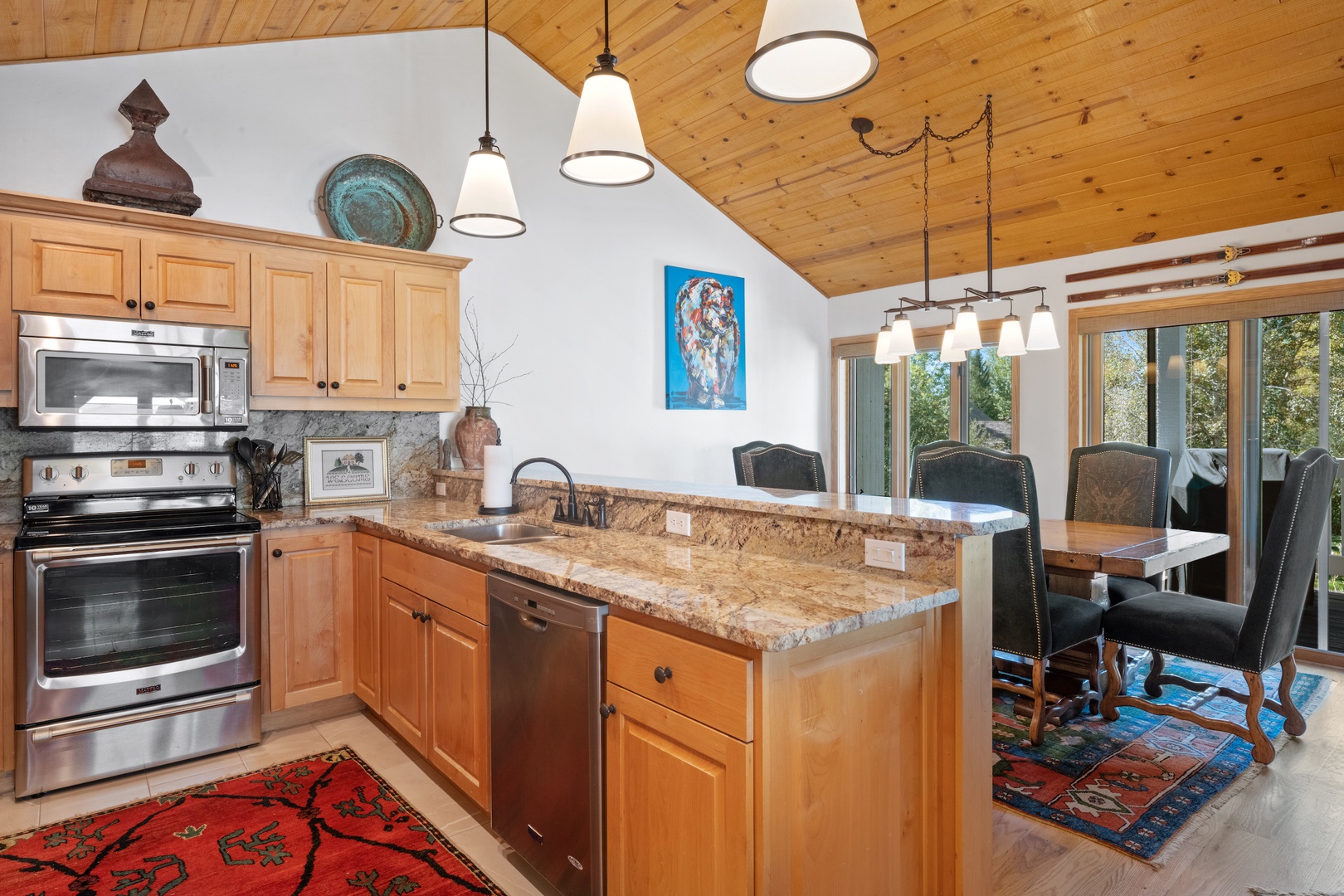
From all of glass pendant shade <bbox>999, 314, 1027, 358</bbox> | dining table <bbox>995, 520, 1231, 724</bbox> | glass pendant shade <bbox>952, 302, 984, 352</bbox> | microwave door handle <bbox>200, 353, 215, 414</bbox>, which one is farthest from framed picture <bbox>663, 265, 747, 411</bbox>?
microwave door handle <bbox>200, 353, 215, 414</bbox>

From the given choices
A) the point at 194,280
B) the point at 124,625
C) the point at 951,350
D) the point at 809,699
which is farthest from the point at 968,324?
the point at 124,625

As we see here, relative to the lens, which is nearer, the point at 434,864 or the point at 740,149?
the point at 434,864

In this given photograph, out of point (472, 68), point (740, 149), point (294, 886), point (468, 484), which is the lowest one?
point (294, 886)

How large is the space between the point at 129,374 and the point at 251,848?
1.82 metres

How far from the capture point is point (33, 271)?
267cm

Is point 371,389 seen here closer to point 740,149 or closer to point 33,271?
point 33,271

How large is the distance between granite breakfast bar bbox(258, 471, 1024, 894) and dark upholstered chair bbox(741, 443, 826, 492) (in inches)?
83.5

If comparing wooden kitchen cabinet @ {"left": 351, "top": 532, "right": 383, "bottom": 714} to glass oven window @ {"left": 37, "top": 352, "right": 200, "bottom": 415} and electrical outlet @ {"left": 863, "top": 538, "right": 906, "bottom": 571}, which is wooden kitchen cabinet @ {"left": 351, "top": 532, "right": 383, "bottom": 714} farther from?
electrical outlet @ {"left": 863, "top": 538, "right": 906, "bottom": 571}

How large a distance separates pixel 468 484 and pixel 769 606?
2.39m

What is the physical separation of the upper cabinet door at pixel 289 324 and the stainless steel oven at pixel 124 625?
584 mm

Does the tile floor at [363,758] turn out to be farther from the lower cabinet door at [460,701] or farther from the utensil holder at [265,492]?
the utensil holder at [265,492]

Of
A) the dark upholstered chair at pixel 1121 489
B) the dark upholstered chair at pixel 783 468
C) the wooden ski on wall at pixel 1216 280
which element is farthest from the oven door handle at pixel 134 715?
the wooden ski on wall at pixel 1216 280

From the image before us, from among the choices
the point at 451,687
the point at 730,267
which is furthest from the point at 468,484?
the point at 730,267

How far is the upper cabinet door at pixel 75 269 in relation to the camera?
266 cm
